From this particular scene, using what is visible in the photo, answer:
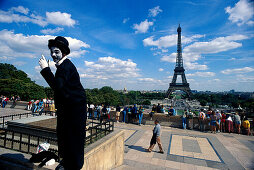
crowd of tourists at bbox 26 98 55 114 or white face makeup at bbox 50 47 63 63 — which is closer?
white face makeup at bbox 50 47 63 63

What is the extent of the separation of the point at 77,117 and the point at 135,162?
5130mm

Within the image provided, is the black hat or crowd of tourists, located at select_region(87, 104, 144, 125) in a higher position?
the black hat

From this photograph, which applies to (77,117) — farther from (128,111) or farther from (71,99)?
(128,111)

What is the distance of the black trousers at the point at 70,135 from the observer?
60.1 inches

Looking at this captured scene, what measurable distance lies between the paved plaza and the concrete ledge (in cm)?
51

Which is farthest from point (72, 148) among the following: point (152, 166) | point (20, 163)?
point (152, 166)

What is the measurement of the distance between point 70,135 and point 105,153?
2943 mm

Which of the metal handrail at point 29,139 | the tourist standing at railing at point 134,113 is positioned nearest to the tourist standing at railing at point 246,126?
the tourist standing at railing at point 134,113

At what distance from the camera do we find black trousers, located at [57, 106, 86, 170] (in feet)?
→ 5.01

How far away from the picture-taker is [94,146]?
361cm

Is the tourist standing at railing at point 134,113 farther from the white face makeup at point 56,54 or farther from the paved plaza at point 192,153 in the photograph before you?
the white face makeup at point 56,54

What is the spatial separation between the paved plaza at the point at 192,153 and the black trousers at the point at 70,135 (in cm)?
398

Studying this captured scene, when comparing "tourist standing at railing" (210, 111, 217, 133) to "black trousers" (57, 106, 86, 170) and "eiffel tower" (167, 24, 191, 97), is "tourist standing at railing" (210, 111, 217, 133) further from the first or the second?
"eiffel tower" (167, 24, 191, 97)

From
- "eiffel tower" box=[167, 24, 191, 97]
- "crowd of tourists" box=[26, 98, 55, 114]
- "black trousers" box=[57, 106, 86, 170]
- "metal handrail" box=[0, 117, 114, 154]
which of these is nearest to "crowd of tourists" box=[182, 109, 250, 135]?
"metal handrail" box=[0, 117, 114, 154]
